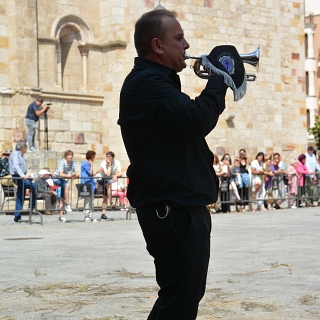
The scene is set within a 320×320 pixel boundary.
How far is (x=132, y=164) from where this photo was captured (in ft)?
13.9

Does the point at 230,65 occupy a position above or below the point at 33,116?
below

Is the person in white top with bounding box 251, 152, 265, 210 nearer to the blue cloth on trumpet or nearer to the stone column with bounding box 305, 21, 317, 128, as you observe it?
the blue cloth on trumpet

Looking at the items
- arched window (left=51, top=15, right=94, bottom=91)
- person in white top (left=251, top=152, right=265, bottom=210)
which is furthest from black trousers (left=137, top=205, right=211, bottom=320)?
arched window (left=51, top=15, right=94, bottom=91)

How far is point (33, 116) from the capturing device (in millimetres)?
23031

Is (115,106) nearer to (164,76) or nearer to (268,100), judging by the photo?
(268,100)


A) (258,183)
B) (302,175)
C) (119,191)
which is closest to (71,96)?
(258,183)

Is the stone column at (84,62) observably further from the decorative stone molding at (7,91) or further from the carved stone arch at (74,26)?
the decorative stone molding at (7,91)

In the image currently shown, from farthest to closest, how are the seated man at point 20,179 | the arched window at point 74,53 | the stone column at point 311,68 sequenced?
1. the stone column at point 311,68
2. the arched window at point 74,53
3. the seated man at point 20,179

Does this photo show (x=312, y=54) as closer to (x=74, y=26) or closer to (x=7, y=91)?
(x=74, y=26)

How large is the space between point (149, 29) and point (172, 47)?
146 mm

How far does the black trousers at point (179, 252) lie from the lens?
4141 mm

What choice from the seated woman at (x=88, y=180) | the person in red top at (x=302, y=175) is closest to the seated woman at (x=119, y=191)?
the seated woman at (x=88, y=180)

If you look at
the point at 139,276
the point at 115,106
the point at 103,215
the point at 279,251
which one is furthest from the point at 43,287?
the point at 115,106

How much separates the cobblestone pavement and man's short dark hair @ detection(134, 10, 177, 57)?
2436mm
